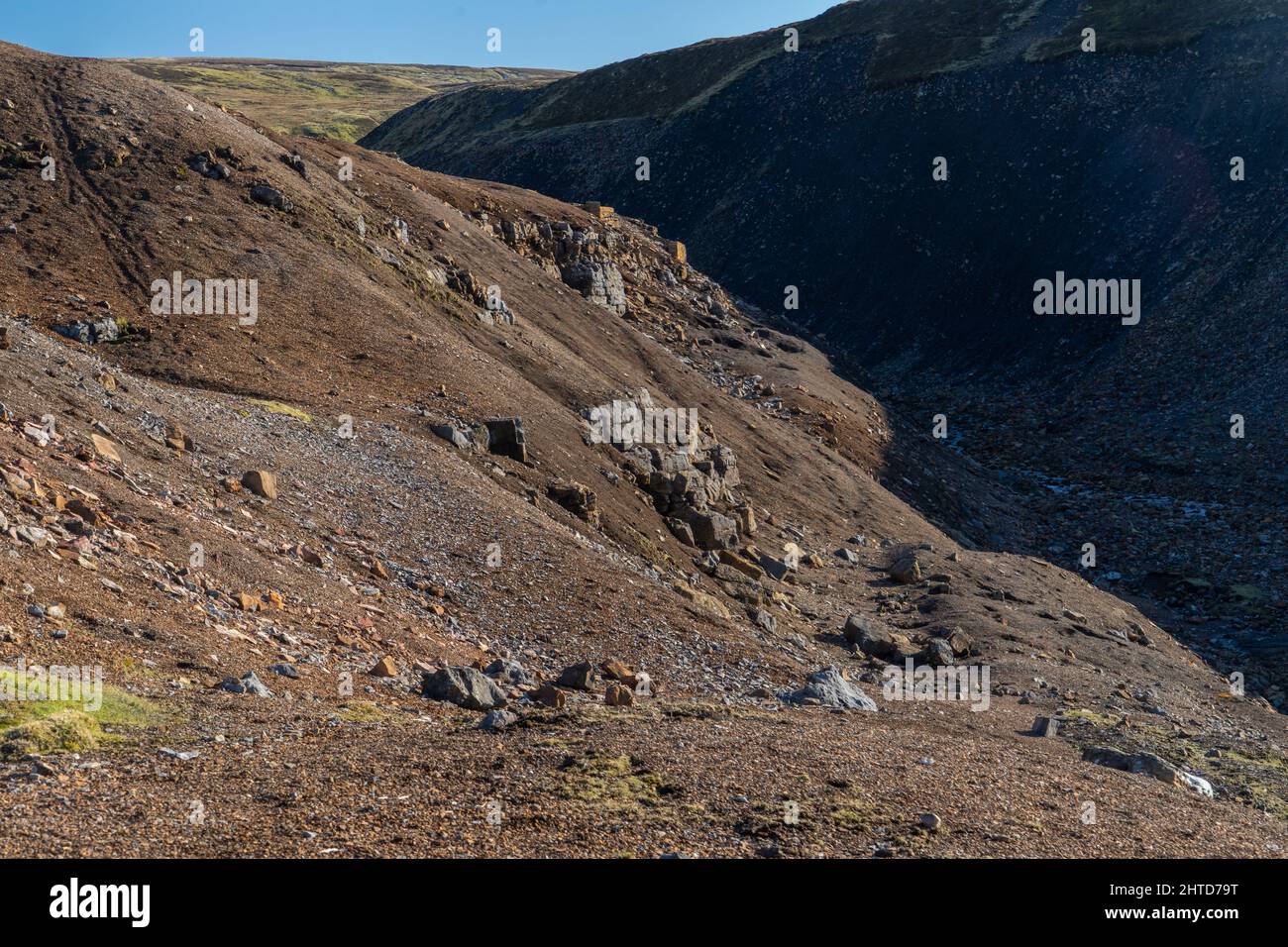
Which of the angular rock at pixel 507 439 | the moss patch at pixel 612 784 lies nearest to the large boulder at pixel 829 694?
the moss patch at pixel 612 784

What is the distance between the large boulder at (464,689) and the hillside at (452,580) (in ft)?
0.15

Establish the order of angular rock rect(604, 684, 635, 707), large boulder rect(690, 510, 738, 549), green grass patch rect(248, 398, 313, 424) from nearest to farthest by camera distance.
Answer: angular rock rect(604, 684, 635, 707), green grass patch rect(248, 398, 313, 424), large boulder rect(690, 510, 738, 549)

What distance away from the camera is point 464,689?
A: 498 inches

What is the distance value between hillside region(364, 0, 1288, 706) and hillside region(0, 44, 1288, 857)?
5.39m

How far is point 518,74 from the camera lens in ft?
649

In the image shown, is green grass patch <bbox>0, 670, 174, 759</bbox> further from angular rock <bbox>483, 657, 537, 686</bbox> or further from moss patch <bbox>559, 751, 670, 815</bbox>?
angular rock <bbox>483, 657, 537, 686</bbox>

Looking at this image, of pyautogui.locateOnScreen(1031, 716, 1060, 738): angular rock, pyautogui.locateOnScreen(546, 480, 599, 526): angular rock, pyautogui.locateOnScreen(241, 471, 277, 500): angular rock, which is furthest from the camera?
pyautogui.locateOnScreen(546, 480, 599, 526): angular rock

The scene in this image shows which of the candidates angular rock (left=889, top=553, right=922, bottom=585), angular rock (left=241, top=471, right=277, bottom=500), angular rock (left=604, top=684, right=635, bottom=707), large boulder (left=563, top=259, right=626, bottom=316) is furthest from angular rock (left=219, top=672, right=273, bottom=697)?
large boulder (left=563, top=259, right=626, bottom=316)

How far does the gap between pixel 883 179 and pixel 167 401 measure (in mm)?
54123

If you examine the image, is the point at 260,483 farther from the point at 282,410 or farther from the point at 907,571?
the point at 907,571

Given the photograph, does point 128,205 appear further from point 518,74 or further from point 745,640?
point 518,74

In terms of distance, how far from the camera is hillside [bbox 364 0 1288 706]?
3666 cm

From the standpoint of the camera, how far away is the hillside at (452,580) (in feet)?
30.6
